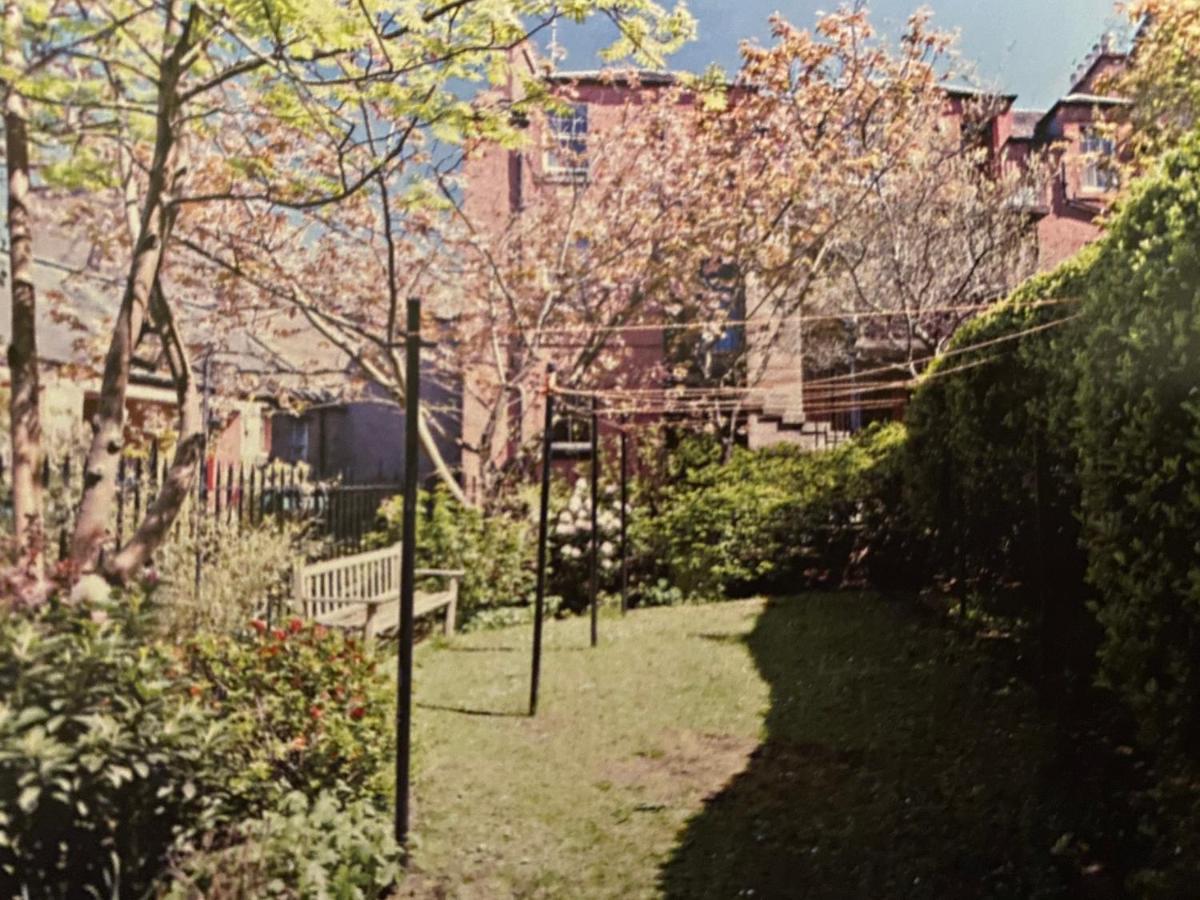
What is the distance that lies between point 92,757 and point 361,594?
5417 millimetres

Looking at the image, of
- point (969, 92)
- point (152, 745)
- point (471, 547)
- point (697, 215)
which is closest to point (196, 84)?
point (152, 745)

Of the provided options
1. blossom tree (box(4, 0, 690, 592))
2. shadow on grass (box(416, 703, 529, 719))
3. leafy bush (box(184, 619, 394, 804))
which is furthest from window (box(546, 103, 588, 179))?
leafy bush (box(184, 619, 394, 804))

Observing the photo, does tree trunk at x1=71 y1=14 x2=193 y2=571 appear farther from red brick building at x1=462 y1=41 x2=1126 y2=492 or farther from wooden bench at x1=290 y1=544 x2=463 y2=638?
red brick building at x1=462 y1=41 x2=1126 y2=492

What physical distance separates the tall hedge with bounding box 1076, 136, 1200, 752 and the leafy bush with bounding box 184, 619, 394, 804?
3.20 metres

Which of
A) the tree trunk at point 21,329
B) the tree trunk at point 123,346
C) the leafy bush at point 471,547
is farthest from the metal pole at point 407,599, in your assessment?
the leafy bush at point 471,547

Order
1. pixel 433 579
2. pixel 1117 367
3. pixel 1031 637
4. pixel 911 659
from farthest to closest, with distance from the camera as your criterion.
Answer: pixel 433 579 → pixel 911 659 → pixel 1031 637 → pixel 1117 367

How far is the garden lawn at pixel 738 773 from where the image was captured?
12.9ft

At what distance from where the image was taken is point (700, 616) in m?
9.46

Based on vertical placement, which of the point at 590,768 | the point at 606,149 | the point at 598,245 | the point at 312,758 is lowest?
the point at 590,768

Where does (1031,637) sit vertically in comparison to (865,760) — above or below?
above

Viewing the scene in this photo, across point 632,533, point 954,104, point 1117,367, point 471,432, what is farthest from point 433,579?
point 954,104

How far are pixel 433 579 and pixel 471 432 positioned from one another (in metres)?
4.60

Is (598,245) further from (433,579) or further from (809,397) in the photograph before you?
(809,397)

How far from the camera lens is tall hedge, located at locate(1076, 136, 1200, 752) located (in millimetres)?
3297
